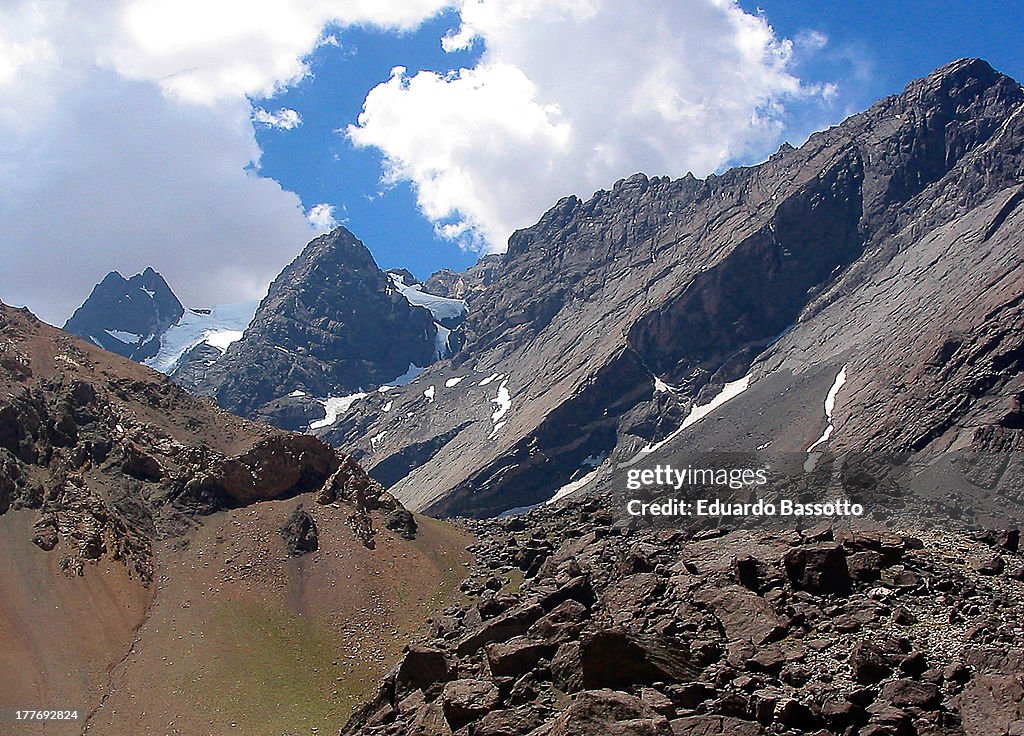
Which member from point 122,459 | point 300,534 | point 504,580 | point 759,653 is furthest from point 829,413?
point 759,653

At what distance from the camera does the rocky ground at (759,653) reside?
26891 mm

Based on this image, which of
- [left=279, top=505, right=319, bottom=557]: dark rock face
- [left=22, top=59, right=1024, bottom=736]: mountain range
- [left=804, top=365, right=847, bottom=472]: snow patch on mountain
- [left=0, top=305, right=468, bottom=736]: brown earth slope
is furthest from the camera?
[left=804, top=365, right=847, bottom=472]: snow patch on mountain

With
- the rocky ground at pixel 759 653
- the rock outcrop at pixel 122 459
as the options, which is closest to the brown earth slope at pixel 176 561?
the rock outcrop at pixel 122 459

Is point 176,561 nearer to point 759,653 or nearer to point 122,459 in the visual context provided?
point 122,459

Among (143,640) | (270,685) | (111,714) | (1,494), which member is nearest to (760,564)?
(270,685)

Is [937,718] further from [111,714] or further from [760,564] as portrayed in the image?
[111,714]

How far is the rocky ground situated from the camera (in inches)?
1059

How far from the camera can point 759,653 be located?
3247 cm

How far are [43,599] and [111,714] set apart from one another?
50.0 feet

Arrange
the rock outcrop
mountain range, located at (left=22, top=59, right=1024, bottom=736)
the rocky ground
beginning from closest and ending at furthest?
the rocky ground, mountain range, located at (left=22, top=59, right=1024, bottom=736), the rock outcrop

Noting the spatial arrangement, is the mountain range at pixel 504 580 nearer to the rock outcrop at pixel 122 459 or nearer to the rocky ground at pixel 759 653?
the rocky ground at pixel 759 653

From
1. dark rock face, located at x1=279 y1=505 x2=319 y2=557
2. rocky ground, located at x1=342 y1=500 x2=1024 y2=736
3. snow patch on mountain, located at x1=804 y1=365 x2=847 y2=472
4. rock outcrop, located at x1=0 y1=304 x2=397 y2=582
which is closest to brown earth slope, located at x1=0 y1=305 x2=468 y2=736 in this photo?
rock outcrop, located at x1=0 y1=304 x2=397 y2=582

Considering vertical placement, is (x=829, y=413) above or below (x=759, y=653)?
above

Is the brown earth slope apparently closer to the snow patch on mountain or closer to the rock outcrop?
the rock outcrop
